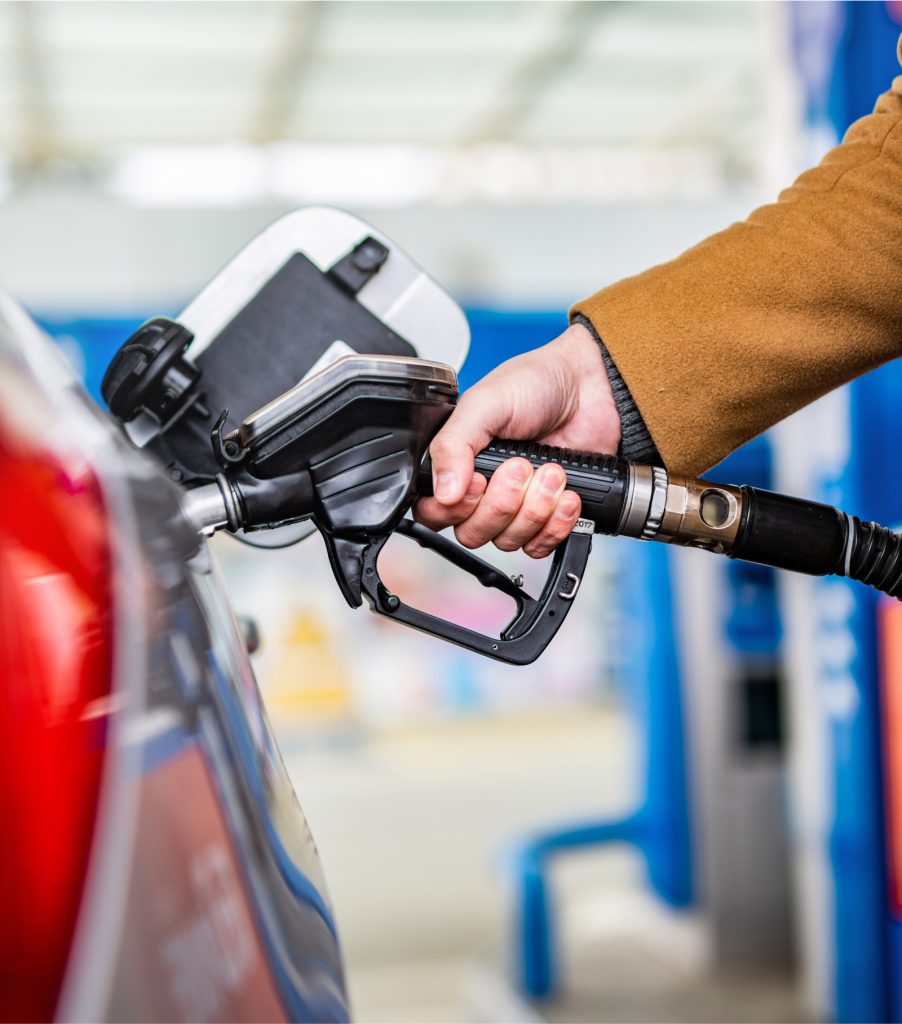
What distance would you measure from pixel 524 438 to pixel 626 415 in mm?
98

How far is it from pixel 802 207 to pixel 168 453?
625 millimetres

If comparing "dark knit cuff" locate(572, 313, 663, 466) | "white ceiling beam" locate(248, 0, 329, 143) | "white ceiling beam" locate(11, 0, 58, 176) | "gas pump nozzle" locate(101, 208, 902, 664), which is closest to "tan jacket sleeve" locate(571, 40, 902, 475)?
"dark knit cuff" locate(572, 313, 663, 466)

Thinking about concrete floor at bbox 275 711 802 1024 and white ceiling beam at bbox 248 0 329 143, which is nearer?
concrete floor at bbox 275 711 802 1024

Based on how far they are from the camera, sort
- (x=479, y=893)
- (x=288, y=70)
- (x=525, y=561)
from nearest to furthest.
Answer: (x=479, y=893), (x=288, y=70), (x=525, y=561)

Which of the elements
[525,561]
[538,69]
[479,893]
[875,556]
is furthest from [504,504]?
[525,561]

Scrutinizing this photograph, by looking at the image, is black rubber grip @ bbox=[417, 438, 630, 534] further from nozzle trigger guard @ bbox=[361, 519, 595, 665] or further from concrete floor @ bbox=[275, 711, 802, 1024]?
concrete floor @ bbox=[275, 711, 802, 1024]

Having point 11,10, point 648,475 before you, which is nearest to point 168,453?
point 648,475

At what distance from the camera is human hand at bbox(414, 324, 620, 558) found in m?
0.96

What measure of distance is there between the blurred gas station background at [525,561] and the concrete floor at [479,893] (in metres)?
0.02

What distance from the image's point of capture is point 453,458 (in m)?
0.95

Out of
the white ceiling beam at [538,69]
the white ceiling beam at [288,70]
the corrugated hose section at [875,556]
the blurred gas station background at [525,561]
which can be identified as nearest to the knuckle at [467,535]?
the corrugated hose section at [875,556]

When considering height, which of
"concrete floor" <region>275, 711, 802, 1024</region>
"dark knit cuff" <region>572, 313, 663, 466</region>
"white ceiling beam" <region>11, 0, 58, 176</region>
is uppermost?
"white ceiling beam" <region>11, 0, 58, 176</region>

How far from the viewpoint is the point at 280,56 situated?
727cm

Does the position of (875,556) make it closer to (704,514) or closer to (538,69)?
(704,514)
